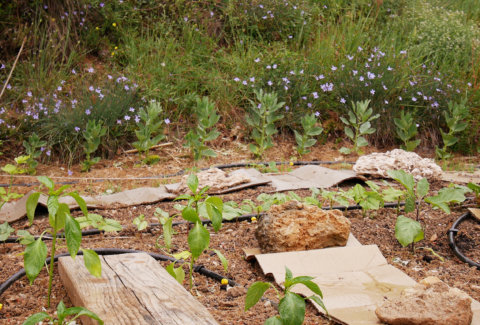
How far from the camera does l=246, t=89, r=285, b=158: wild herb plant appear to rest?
16.8ft

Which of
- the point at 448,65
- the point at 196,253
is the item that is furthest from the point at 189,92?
the point at 196,253

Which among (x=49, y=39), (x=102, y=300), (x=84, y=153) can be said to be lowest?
(x=84, y=153)

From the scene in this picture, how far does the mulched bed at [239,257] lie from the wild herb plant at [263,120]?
5.26 feet

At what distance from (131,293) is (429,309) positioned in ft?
3.48

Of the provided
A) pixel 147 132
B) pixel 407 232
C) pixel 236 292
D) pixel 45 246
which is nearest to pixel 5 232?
pixel 45 246

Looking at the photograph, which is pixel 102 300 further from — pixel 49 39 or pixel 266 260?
pixel 49 39

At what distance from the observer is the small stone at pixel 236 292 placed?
2.23 metres

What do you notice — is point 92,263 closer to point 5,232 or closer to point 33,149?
point 5,232

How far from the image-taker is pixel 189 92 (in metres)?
6.18

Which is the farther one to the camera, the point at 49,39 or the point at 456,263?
the point at 49,39

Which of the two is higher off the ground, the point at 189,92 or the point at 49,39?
the point at 49,39

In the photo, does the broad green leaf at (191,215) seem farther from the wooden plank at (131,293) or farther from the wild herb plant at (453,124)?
the wild herb plant at (453,124)

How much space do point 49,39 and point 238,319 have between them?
5398 millimetres

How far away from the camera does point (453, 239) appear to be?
2932 mm
